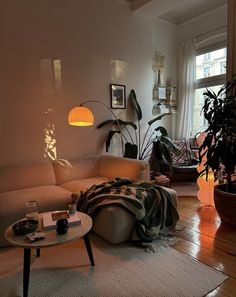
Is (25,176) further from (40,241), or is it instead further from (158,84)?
(158,84)

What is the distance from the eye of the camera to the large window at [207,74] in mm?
4637

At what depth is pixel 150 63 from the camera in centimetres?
460

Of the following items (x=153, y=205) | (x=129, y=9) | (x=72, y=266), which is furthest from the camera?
(x=129, y=9)

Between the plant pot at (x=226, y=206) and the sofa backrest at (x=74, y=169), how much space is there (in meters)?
1.81

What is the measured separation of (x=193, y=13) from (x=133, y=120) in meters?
2.56

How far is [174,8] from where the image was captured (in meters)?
4.27

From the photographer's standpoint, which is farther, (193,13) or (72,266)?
(193,13)

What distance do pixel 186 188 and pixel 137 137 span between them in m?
1.32

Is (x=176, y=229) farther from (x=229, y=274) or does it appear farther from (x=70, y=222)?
(x=70, y=222)

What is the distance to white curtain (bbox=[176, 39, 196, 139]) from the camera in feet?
16.5

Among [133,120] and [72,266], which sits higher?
[133,120]

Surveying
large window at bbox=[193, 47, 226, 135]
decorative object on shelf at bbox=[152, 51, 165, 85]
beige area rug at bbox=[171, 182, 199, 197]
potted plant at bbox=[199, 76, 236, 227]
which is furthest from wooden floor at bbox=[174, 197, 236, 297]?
decorative object on shelf at bbox=[152, 51, 165, 85]

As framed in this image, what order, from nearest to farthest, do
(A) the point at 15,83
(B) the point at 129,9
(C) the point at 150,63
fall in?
1. (A) the point at 15,83
2. (B) the point at 129,9
3. (C) the point at 150,63

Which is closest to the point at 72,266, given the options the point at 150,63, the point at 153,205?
the point at 153,205
